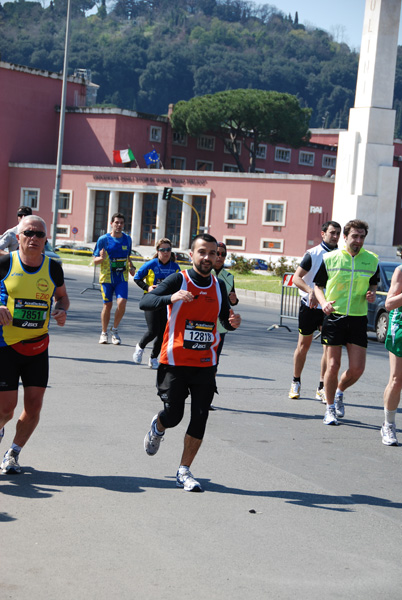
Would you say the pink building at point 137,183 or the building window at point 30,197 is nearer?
the pink building at point 137,183

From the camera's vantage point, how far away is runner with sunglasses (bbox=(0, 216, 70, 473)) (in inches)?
247

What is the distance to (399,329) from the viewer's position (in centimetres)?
814

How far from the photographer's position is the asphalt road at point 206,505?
178 inches

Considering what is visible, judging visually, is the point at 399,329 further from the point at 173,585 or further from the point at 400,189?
the point at 400,189

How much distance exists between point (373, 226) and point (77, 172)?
32997 millimetres

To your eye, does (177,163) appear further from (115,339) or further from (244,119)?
(115,339)

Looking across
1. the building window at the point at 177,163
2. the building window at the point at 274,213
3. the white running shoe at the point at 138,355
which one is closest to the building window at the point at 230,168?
the building window at the point at 177,163

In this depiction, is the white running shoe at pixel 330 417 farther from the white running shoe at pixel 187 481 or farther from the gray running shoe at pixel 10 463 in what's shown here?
the gray running shoe at pixel 10 463

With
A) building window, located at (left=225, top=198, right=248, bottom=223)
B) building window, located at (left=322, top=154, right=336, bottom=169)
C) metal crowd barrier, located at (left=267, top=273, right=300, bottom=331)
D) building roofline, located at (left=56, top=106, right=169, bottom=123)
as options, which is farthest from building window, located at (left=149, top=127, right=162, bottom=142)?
metal crowd barrier, located at (left=267, top=273, right=300, bottom=331)

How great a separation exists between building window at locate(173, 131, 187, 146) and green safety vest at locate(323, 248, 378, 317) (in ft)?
221

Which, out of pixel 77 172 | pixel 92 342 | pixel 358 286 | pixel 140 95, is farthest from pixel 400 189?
pixel 140 95

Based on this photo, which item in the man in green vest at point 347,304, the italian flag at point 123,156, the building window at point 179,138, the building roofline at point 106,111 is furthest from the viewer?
the building window at point 179,138

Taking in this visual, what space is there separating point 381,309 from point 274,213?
4046 centimetres

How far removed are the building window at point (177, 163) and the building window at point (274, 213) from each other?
1727 centimetres
